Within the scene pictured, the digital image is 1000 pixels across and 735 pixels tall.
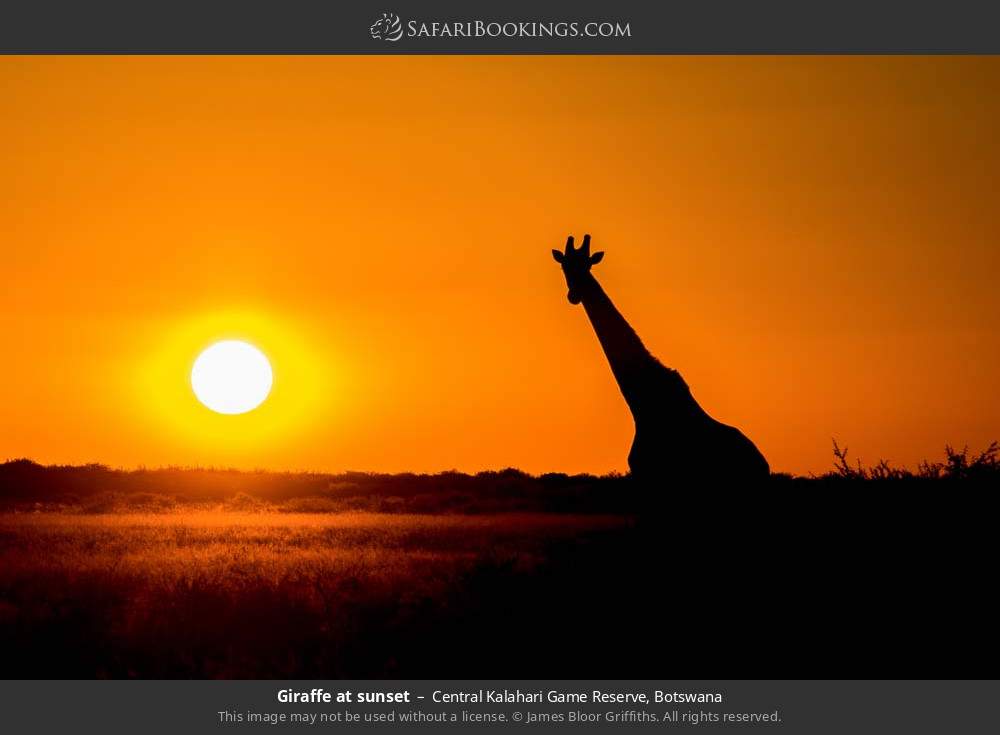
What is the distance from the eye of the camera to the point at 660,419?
15.2 m

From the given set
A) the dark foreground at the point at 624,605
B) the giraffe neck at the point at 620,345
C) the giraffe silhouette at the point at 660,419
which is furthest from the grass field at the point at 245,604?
the giraffe neck at the point at 620,345

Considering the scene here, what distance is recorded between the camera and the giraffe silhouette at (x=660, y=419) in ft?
48.6

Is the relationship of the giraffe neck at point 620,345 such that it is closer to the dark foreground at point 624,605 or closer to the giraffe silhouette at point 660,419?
the giraffe silhouette at point 660,419

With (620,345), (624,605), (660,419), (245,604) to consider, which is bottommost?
(624,605)

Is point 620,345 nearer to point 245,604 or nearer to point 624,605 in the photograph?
point 624,605

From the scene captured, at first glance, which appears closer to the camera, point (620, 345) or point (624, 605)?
point (624, 605)

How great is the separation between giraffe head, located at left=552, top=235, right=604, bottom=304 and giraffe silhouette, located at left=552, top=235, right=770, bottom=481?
0.05 feet

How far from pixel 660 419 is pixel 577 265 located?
8.87 ft

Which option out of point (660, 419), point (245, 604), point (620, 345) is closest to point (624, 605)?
point (660, 419)

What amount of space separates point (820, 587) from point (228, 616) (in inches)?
269

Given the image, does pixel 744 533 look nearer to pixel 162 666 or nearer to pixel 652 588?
pixel 652 588

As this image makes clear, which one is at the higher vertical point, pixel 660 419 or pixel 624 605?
pixel 660 419

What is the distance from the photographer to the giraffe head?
16.5 meters

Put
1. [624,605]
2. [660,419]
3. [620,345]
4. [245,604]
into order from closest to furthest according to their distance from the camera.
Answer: [624,605] → [245,604] → [660,419] → [620,345]
